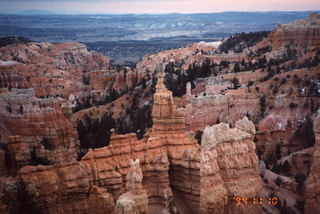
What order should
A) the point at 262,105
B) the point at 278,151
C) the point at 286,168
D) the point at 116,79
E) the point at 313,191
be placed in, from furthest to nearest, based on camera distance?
the point at 116,79, the point at 262,105, the point at 278,151, the point at 286,168, the point at 313,191

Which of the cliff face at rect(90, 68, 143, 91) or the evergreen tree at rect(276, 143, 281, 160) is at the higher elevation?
the evergreen tree at rect(276, 143, 281, 160)

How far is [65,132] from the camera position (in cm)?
3200

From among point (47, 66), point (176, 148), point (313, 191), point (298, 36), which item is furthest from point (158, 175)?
point (47, 66)

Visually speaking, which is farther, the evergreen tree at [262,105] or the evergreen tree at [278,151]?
the evergreen tree at [262,105]

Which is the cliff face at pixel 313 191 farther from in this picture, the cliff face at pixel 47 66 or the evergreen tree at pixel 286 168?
the cliff face at pixel 47 66

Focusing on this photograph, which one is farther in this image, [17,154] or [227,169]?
[17,154]

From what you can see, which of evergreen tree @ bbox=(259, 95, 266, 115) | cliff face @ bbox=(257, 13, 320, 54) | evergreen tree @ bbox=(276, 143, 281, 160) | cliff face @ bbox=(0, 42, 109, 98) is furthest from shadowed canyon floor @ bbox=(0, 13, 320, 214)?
cliff face @ bbox=(257, 13, 320, 54)

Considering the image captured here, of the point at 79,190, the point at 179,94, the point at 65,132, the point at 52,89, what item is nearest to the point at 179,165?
the point at 79,190

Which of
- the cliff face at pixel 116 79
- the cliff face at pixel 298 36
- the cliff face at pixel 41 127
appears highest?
the cliff face at pixel 298 36

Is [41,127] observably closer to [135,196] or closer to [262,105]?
[135,196]

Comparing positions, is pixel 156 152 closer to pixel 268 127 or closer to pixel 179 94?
pixel 268 127

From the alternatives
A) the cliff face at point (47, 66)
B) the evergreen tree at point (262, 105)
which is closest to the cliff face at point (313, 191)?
the evergreen tree at point (262, 105)

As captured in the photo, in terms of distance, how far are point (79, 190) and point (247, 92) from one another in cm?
3398

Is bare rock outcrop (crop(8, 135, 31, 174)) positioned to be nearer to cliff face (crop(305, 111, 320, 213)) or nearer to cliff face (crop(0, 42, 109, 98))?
cliff face (crop(305, 111, 320, 213))
